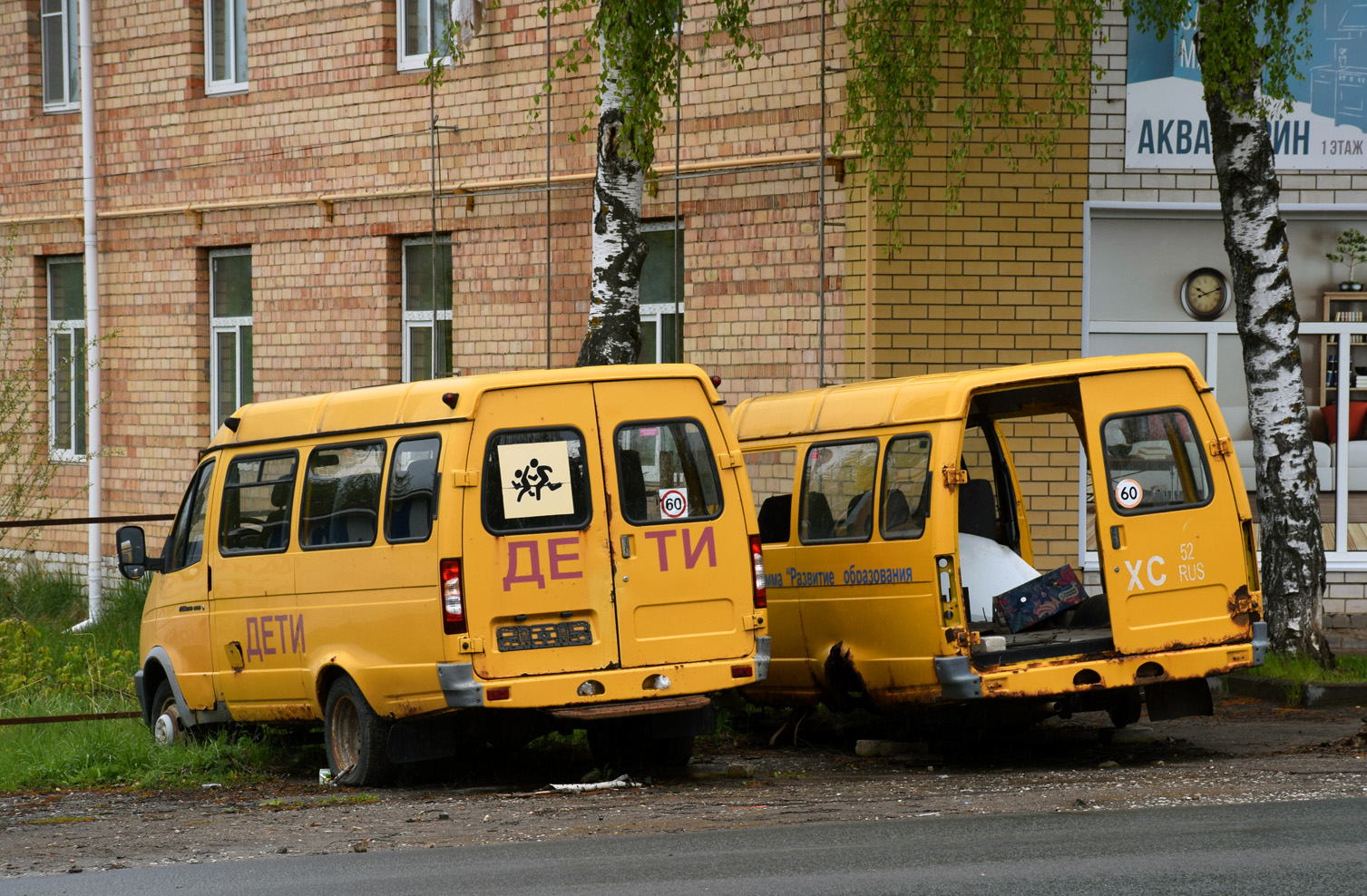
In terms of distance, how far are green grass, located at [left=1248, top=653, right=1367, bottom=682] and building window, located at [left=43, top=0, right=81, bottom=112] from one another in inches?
567

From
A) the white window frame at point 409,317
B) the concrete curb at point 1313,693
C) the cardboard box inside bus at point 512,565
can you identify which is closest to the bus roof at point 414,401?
the cardboard box inside bus at point 512,565

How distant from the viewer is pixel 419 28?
17266 mm

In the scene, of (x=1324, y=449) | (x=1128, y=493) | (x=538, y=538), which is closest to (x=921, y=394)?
(x=1128, y=493)

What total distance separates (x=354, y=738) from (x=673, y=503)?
215 cm

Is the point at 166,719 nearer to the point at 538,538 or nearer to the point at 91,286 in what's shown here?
the point at 538,538

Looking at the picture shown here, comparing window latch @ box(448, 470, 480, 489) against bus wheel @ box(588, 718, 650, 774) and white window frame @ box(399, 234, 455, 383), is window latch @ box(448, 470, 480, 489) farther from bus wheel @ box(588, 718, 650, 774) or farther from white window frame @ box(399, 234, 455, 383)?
white window frame @ box(399, 234, 455, 383)

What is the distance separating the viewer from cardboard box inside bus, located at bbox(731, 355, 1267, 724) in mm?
9125

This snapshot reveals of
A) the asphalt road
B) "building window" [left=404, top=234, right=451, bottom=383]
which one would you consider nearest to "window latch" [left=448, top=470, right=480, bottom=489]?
the asphalt road

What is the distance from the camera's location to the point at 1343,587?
47.8 ft

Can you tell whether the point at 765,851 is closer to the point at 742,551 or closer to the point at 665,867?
the point at 665,867

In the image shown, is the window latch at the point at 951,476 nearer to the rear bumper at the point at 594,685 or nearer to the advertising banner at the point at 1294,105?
the rear bumper at the point at 594,685

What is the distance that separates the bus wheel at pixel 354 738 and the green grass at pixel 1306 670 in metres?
5.89

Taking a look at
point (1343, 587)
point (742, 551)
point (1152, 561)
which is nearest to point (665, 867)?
point (742, 551)

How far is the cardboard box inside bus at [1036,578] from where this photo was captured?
912cm
